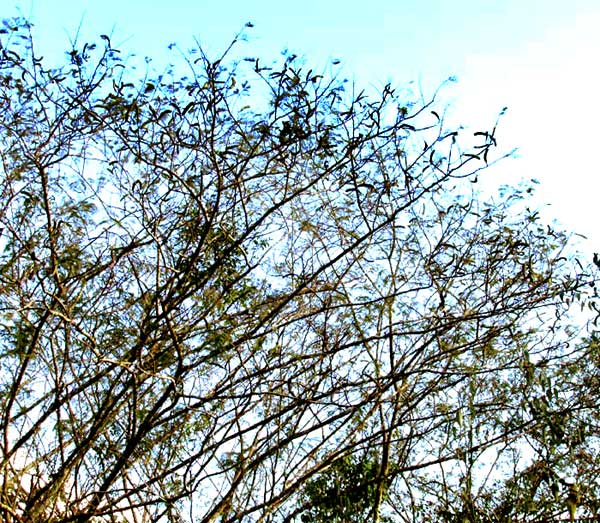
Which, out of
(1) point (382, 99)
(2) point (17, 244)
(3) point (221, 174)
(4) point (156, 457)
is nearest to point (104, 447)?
(4) point (156, 457)

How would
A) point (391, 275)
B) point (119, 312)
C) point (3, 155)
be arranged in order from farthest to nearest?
point (391, 275), point (119, 312), point (3, 155)

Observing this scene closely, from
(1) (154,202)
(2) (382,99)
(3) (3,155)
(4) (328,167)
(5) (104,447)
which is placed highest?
(2) (382,99)

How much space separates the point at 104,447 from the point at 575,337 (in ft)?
9.28

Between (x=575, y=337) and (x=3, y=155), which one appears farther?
(x=575, y=337)

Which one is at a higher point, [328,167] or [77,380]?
[328,167]

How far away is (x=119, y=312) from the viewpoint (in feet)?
15.0

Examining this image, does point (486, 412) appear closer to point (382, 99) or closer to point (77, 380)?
point (382, 99)

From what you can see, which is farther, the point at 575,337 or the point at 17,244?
the point at 575,337

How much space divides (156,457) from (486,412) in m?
1.93

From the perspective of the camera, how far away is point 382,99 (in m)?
4.46

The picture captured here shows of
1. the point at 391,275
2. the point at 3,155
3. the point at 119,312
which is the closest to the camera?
the point at 3,155

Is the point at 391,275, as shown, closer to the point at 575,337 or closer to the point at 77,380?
the point at 575,337

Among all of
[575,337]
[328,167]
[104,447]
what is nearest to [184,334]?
[104,447]

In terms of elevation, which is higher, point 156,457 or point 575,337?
point 575,337
